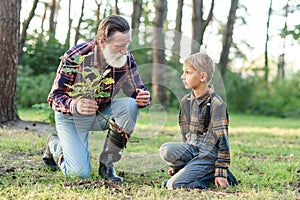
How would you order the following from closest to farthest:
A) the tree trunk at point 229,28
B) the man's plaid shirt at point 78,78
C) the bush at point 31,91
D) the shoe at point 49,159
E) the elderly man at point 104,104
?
the elderly man at point 104,104, the man's plaid shirt at point 78,78, the shoe at point 49,159, the bush at point 31,91, the tree trunk at point 229,28

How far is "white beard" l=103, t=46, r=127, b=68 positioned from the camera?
3659 millimetres

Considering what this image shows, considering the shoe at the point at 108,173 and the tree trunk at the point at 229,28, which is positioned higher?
the tree trunk at the point at 229,28

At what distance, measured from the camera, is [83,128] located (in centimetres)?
387

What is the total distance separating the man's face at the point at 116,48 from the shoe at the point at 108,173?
79cm

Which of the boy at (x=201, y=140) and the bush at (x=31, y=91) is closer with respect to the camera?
the boy at (x=201, y=140)

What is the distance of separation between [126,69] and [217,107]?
0.81m

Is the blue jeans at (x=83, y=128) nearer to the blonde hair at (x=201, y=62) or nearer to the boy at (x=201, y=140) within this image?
the boy at (x=201, y=140)

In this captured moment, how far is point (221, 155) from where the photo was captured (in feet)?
11.5

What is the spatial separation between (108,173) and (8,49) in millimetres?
3666

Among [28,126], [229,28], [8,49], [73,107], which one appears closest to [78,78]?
[73,107]

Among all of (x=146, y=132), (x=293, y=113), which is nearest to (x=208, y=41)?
(x=293, y=113)

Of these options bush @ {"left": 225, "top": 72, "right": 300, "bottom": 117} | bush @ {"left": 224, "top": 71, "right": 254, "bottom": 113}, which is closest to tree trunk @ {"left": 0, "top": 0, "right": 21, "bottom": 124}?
bush @ {"left": 225, "top": 72, "right": 300, "bottom": 117}

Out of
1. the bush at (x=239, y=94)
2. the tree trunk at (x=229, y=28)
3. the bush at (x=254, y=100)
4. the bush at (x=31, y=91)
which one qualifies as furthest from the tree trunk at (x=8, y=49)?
the bush at (x=239, y=94)

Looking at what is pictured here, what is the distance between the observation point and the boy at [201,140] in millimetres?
3486
